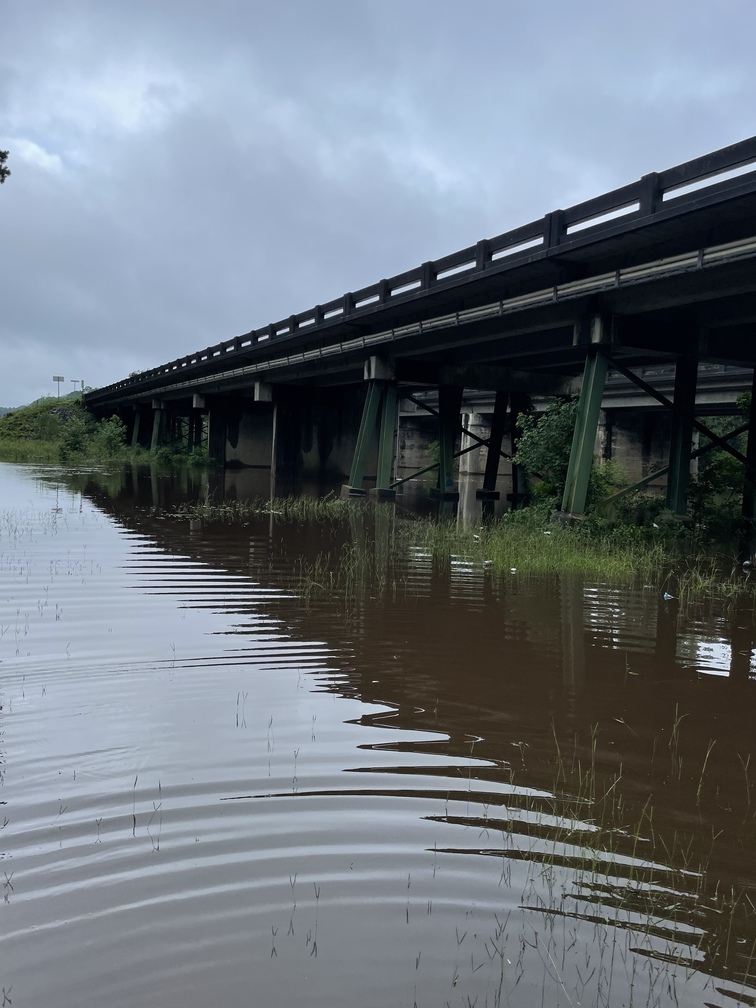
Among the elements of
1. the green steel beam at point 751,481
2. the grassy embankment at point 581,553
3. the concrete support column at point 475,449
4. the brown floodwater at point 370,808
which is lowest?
the brown floodwater at point 370,808

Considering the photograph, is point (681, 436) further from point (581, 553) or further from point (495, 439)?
point (495, 439)

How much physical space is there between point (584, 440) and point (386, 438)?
32.0 ft

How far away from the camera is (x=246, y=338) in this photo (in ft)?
122

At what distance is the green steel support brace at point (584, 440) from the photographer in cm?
1521

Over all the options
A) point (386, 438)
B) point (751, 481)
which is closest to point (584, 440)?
point (751, 481)

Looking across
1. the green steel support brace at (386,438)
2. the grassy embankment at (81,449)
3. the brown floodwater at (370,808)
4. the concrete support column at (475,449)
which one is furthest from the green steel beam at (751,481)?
the concrete support column at (475,449)

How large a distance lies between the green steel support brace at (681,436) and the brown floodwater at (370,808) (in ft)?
27.0

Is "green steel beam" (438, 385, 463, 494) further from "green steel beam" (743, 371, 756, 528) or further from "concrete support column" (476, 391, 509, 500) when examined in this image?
"green steel beam" (743, 371, 756, 528)

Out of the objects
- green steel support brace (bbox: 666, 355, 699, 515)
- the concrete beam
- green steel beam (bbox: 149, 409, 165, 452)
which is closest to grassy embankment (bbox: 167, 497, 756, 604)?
green steel support brace (bbox: 666, 355, 699, 515)

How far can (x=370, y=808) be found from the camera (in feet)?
12.8

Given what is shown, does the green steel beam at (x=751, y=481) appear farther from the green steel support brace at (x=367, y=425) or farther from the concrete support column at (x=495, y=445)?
the green steel support brace at (x=367, y=425)

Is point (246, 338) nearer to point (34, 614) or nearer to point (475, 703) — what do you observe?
point (34, 614)

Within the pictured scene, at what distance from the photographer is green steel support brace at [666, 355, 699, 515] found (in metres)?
16.2

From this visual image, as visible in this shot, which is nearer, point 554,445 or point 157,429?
point 554,445
